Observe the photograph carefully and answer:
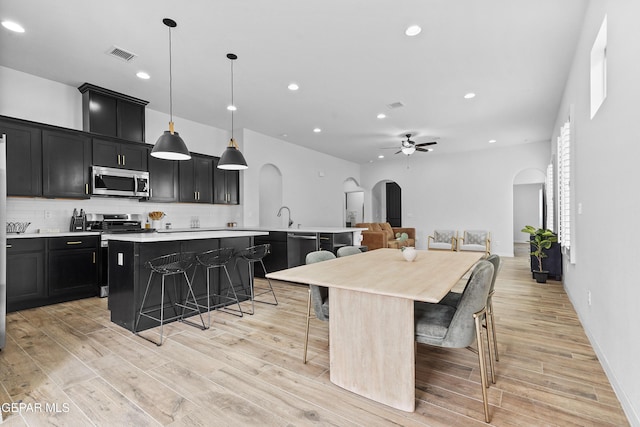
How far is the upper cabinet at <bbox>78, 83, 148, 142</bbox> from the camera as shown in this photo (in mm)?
4457

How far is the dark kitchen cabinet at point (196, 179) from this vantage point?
570 cm

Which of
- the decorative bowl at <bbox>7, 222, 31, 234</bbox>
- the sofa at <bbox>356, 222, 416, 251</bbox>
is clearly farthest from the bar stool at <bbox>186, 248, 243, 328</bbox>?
the sofa at <bbox>356, 222, 416, 251</bbox>

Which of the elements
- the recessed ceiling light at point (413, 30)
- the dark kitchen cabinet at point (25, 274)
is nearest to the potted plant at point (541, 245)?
the recessed ceiling light at point (413, 30)

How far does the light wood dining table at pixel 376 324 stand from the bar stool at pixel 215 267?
63.8 inches

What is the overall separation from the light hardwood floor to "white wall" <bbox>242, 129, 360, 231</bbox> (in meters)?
3.86

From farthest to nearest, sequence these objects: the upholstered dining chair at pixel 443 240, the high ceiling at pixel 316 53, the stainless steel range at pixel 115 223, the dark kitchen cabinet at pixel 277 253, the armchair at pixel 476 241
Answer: the upholstered dining chair at pixel 443 240, the armchair at pixel 476 241, the dark kitchen cabinet at pixel 277 253, the stainless steel range at pixel 115 223, the high ceiling at pixel 316 53

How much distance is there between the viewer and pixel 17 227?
4031 millimetres

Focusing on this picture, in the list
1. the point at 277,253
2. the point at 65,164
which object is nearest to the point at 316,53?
the point at 277,253

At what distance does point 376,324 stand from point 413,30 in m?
2.85

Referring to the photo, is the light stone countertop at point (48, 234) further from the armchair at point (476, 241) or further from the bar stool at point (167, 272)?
the armchair at point (476, 241)

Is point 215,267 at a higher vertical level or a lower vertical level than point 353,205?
lower

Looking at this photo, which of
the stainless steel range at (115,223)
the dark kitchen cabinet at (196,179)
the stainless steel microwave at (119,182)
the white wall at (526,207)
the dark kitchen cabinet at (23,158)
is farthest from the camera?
the white wall at (526,207)

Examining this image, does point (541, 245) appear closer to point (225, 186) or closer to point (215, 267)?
point (215, 267)

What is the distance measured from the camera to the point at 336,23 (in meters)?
3.08
